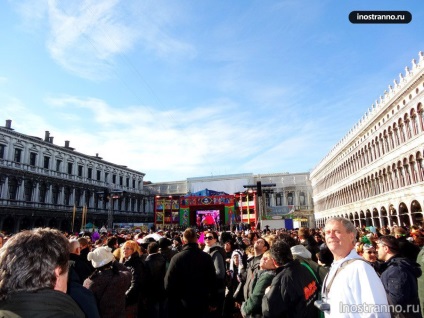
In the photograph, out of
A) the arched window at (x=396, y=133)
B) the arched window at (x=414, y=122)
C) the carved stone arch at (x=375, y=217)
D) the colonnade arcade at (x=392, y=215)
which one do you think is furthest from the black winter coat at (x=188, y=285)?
the carved stone arch at (x=375, y=217)

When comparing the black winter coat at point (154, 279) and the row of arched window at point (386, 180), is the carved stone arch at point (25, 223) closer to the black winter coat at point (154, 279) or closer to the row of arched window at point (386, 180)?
the black winter coat at point (154, 279)

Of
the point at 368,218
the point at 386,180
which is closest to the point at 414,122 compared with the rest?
the point at 386,180

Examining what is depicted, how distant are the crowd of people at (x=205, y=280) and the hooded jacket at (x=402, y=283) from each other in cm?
1

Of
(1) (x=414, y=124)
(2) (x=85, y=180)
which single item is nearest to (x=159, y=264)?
(1) (x=414, y=124)

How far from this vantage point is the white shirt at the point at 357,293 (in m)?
2.29

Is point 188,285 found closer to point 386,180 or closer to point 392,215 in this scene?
point 392,215

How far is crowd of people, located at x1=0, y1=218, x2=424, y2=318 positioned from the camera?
1.69 m

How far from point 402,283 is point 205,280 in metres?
2.81

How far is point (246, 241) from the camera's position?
31.2 feet

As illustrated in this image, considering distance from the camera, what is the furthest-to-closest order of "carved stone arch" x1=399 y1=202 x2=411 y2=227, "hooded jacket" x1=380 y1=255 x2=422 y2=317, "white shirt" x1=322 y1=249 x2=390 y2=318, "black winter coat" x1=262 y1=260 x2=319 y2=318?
1. "carved stone arch" x1=399 y1=202 x2=411 y2=227
2. "hooded jacket" x1=380 y1=255 x2=422 y2=317
3. "black winter coat" x1=262 y1=260 x2=319 y2=318
4. "white shirt" x1=322 y1=249 x2=390 y2=318

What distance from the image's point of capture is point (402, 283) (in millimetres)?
3924

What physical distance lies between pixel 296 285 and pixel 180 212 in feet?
147

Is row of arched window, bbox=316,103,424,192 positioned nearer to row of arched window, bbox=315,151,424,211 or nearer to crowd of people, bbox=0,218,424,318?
row of arched window, bbox=315,151,424,211

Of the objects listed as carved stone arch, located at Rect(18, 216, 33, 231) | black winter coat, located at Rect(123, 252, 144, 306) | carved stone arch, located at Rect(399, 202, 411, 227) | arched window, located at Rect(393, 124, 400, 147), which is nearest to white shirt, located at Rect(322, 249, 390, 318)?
black winter coat, located at Rect(123, 252, 144, 306)
